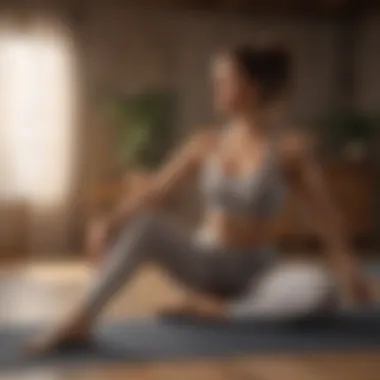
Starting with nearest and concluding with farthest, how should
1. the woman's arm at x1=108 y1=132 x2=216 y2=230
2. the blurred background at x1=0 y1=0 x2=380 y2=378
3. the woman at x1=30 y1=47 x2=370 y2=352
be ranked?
the woman's arm at x1=108 y1=132 x2=216 y2=230
the woman at x1=30 y1=47 x2=370 y2=352
the blurred background at x1=0 y1=0 x2=380 y2=378

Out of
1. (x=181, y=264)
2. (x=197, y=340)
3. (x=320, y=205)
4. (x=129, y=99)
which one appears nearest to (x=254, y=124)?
(x=320, y=205)

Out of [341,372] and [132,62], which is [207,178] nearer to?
[341,372]

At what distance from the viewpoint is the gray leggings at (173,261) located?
59.6 inches

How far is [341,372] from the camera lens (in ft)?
4.43

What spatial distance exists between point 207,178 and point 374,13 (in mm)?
1742

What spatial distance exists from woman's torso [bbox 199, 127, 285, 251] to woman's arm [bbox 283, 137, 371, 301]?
0.10 feet

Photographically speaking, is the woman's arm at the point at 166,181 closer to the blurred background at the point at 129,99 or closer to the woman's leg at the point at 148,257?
the woman's leg at the point at 148,257

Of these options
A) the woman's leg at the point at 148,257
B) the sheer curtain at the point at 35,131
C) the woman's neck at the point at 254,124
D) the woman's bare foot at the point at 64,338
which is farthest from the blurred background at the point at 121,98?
the woman's bare foot at the point at 64,338

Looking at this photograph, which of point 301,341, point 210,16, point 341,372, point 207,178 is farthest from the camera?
point 210,16

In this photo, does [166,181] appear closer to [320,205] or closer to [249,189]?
[249,189]

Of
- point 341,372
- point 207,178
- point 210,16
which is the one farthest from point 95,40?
point 341,372

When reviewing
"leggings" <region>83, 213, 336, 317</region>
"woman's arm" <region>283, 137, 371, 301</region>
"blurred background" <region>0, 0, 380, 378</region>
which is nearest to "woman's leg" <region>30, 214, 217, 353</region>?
"leggings" <region>83, 213, 336, 317</region>

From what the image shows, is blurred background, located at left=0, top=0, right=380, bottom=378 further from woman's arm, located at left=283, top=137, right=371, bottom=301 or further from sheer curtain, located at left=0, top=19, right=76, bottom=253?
woman's arm, located at left=283, top=137, right=371, bottom=301

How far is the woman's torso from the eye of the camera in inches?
66.9
